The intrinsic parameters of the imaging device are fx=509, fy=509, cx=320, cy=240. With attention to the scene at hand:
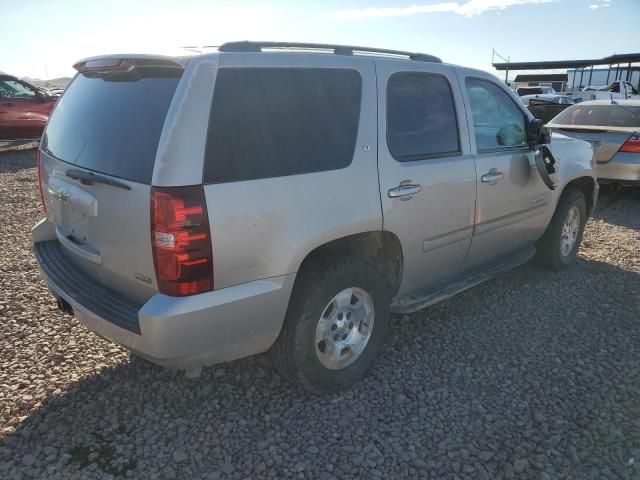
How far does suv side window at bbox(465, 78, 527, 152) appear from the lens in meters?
3.71

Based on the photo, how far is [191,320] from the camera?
227 cm

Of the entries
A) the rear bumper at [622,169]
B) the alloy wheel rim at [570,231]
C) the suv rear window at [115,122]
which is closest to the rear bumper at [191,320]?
the suv rear window at [115,122]

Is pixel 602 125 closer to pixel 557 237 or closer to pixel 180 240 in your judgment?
pixel 557 237

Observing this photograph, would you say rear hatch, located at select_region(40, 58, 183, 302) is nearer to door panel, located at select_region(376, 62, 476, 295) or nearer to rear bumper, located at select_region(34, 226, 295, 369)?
rear bumper, located at select_region(34, 226, 295, 369)

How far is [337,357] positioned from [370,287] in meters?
0.46

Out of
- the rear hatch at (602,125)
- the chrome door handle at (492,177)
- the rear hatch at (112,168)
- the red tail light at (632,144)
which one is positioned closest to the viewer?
the rear hatch at (112,168)

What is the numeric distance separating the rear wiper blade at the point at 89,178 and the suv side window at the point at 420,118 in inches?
60.1

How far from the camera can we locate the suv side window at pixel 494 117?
3.71m

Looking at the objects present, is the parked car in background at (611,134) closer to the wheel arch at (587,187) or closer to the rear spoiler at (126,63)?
the wheel arch at (587,187)

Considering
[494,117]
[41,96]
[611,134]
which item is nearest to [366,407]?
[494,117]

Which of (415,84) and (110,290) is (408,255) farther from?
(110,290)

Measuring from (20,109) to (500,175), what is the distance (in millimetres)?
12225

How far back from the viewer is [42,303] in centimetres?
408

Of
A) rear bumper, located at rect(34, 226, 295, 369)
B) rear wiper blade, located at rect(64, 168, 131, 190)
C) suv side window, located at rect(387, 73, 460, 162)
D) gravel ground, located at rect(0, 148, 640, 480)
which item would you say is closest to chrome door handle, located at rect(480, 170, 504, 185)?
suv side window, located at rect(387, 73, 460, 162)
